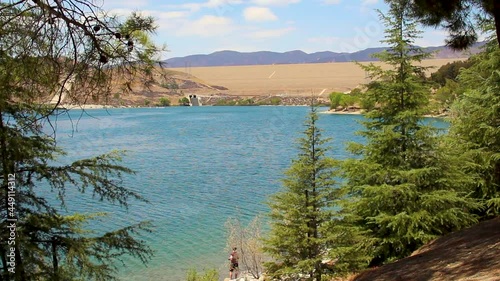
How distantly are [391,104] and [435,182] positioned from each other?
203 centimetres

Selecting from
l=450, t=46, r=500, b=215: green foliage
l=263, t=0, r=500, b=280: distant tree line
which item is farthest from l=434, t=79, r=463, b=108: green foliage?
l=263, t=0, r=500, b=280: distant tree line

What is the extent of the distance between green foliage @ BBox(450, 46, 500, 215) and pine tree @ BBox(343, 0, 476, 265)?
611mm

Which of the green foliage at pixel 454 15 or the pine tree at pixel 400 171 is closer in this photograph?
the green foliage at pixel 454 15

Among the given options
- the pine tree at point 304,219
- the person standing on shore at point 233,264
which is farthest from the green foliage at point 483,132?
the person standing on shore at point 233,264

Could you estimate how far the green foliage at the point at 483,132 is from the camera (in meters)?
10.6

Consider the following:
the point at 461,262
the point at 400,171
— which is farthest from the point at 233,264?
the point at 461,262

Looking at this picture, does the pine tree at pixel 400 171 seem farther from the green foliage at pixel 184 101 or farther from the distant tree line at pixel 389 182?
the green foliage at pixel 184 101

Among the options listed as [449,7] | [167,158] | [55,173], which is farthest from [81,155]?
[449,7]

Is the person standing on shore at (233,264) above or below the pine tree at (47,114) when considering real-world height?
below

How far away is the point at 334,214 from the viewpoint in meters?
10.4

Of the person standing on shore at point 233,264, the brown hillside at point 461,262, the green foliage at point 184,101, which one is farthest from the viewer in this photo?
the green foliage at point 184,101

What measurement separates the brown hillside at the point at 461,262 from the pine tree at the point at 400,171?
1672 mm

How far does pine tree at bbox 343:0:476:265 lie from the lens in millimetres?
9906

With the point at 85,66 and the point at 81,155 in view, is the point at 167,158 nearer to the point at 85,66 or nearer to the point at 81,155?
the point at 81,155
